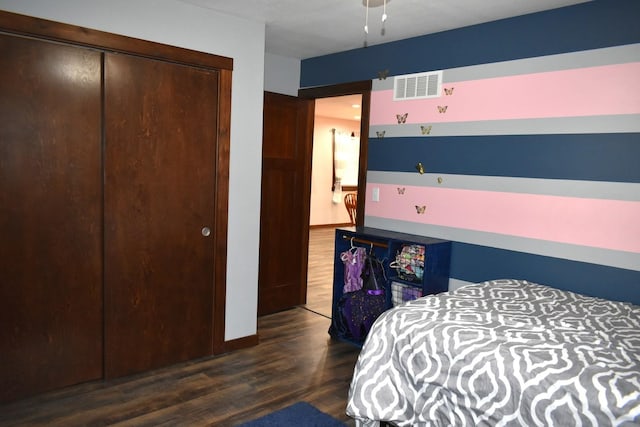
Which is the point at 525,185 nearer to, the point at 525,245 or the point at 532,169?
the point at 532,169

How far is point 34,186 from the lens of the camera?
2.61 meters

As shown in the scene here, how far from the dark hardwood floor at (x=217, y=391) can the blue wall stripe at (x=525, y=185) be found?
146cm

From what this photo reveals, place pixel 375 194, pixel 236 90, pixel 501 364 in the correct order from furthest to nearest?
pixel 375 194
pixel 236 90
pixel 501 364

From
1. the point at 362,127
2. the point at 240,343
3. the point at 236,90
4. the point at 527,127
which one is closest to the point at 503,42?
the point at 527,127

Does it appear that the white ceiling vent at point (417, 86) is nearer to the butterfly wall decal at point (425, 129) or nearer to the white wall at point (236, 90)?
the butterfly wall decal at point (425, 129)

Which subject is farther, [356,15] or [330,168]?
[330,168]

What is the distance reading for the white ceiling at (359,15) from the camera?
282 cm

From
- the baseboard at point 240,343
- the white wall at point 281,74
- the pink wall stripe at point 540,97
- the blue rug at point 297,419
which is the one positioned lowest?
the blue rug at point 297,419

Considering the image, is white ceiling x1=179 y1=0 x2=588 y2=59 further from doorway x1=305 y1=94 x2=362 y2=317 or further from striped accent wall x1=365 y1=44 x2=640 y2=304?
doorway x1=305 y1=94 x2=362 y2=317

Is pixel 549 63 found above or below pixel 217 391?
above

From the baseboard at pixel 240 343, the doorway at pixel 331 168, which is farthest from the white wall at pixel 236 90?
the doorway at pixel 331 168

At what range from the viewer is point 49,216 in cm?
267

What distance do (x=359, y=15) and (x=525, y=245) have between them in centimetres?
191

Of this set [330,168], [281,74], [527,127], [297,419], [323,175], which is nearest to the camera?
[297,419]
